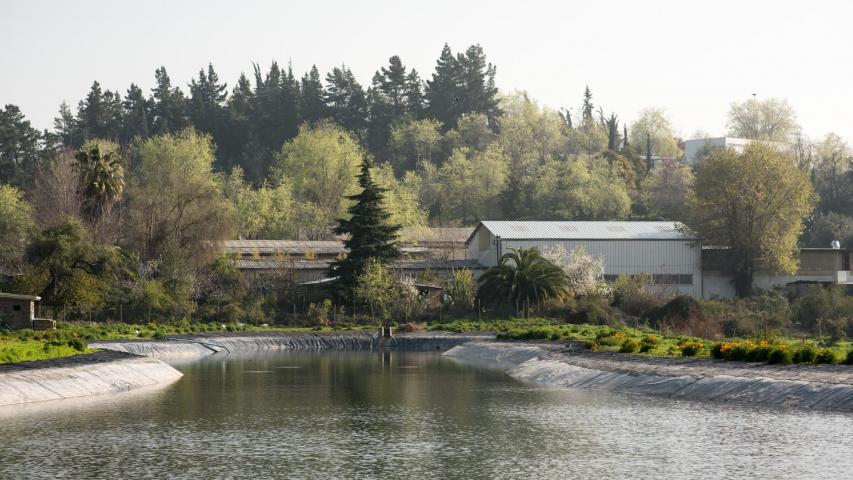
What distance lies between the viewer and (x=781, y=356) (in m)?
47.1

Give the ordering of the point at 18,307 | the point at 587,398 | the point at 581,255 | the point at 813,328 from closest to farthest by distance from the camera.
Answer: the point at 587,398 → the point at 18,307 → the point at 813,328 → the point at 581,255

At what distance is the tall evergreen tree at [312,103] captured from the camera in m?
182

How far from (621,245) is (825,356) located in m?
61.1

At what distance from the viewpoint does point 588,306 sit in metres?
89.3

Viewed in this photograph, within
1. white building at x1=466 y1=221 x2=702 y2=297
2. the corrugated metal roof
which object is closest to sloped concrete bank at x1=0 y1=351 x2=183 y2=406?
white building at x1=466 y1=221 x2=702 y2=297

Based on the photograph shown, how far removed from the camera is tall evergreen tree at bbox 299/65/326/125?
182m

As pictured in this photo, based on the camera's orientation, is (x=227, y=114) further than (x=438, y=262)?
Yes

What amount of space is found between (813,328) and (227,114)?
383ft

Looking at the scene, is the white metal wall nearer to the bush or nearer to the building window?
the building window

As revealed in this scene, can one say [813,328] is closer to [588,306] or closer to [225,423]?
[588,306]

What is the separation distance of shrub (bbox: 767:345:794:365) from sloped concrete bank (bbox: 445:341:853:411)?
593 mm

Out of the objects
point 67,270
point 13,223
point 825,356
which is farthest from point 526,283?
point 13,223

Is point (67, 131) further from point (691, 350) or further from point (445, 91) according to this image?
point (691, 350)

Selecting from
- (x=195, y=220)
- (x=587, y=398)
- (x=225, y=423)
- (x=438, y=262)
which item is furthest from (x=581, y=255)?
(x=225, y=423)
